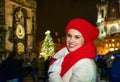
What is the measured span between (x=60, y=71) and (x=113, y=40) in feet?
319

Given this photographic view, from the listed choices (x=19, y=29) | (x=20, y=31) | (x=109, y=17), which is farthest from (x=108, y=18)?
(x=19, y=29)

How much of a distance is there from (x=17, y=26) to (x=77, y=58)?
146 ft

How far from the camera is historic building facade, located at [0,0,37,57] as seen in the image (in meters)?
43.6

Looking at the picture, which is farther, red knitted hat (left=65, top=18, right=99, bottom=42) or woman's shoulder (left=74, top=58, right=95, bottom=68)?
red knitted hat (left=65, top=18, right=99, bottom=42)

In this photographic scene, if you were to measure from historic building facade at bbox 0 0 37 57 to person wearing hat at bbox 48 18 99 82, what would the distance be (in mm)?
37815

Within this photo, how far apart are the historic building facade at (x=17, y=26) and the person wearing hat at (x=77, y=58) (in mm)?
37815

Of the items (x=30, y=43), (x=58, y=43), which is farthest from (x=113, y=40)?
(x=30, y=43)

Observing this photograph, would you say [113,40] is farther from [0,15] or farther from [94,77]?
[94,77]

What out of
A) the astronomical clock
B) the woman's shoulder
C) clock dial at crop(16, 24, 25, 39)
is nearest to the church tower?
the astronomical clock

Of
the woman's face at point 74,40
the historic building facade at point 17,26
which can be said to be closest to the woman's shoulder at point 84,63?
the woman's face at point 74,40

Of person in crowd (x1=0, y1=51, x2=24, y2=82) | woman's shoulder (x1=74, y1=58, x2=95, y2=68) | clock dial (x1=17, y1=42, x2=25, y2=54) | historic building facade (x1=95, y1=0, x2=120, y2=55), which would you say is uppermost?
historic building facade (x1=95, y1=0, x2=120, y2=55)

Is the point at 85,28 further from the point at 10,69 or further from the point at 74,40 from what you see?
the point at 10,69

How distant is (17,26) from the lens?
156ft

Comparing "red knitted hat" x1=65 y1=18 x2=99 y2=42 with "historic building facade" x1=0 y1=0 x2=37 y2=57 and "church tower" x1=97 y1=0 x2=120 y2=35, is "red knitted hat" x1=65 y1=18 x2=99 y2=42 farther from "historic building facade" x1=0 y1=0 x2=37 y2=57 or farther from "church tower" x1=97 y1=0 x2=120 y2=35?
"church tower" x1=97 y1=0 x2=120 y2=35
